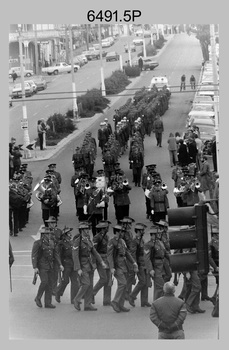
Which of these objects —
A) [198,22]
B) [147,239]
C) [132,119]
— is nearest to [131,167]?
[132,119]

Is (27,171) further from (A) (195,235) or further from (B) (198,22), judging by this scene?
(A) (195,235)

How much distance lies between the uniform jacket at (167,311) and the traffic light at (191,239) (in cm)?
279

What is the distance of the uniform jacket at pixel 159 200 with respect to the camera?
96.8ft

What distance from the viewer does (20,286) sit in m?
28.4

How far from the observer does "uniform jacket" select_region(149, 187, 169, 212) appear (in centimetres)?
2952

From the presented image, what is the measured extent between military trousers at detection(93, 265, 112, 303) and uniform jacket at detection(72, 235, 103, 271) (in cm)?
27

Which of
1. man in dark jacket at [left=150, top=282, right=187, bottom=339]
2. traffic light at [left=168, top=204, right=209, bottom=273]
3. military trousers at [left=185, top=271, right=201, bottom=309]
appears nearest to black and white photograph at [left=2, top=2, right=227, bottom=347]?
military trousers at [left=185, top=271, right=201, bottom=309]

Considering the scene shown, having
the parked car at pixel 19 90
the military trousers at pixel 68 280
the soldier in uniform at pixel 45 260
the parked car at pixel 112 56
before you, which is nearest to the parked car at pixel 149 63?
the parked car at pixel 112 56

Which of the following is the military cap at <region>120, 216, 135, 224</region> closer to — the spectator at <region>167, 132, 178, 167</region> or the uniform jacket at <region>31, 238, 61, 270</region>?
the uniform jacket at <region>31, 238, 61, 270</region>

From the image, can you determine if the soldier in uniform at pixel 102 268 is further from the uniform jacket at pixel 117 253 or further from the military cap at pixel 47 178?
the military cap at pixel 47 178

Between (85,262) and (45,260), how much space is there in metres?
0.92

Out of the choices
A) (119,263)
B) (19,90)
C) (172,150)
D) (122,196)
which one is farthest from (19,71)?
(119,263)

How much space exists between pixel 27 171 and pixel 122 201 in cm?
258

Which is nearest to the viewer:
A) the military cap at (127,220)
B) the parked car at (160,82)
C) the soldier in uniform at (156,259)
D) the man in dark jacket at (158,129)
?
the soldier in uniform at (156,259)
